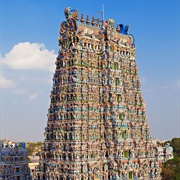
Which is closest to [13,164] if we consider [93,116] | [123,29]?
[93,116]

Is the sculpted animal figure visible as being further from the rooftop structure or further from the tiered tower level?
the rooftop structure

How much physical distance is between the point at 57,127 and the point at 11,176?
1669 centimetres

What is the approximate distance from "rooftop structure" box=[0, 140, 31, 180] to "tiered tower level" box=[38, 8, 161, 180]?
416 inches

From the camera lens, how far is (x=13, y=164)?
63250 millimetres

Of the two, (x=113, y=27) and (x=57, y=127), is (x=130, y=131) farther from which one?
(x=113, y=27)

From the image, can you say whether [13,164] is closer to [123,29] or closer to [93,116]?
[93,116]

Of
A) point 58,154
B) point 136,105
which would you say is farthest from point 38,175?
point 136,105

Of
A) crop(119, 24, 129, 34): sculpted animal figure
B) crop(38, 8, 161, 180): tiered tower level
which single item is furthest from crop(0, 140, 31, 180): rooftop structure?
crop(119, 24, 129, 34): sculpted animal figure

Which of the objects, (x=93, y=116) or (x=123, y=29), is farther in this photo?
(x=123, y=29)

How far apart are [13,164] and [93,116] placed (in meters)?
20.3

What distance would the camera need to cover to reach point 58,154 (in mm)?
51500

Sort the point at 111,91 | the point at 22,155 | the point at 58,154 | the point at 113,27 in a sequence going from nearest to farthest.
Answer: the point at 58,154
the point at 111,91
the point at 113,27
the point at 22,155

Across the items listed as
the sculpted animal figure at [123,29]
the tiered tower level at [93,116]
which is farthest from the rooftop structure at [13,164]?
the sculpted animal figure at [123,29]

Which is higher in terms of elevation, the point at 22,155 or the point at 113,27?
the point at 113,27
